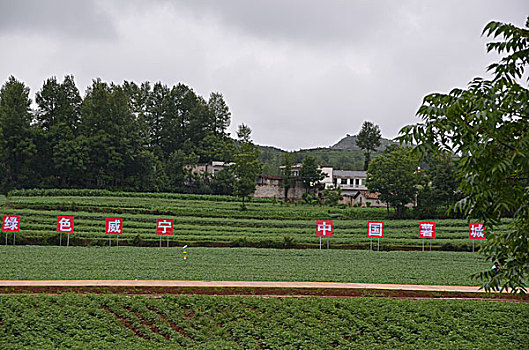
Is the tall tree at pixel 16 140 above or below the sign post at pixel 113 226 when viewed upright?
above

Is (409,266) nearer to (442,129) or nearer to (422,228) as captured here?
(422,228)

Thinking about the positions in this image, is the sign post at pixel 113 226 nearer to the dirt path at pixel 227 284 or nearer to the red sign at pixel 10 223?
the red sign at pixel 10 223

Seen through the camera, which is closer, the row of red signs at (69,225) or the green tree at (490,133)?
the green tree at (490,133)

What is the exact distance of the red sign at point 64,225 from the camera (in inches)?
998

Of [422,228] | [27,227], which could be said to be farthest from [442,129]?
[27,227]

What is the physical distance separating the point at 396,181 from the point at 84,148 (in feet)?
101

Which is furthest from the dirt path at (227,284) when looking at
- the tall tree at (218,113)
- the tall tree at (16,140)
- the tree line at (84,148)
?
the tall tree at (218,113)

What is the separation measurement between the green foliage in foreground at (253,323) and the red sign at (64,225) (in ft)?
44.8

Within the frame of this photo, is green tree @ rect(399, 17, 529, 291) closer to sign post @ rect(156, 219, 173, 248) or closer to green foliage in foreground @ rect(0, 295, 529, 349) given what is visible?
green foliage in foreground @ rect(0, 295, 529, 349)

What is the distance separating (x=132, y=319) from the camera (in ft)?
38.0

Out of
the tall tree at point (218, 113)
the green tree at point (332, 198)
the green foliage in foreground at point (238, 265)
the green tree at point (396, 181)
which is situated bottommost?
the green foliage in foreground at point (238, 265)

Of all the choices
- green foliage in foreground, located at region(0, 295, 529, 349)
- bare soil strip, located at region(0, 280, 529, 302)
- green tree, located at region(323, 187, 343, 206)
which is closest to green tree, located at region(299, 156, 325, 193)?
green tree, located at region(323, 187, 343, 206)

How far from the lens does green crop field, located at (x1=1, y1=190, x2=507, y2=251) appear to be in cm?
2938

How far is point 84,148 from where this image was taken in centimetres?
4731
